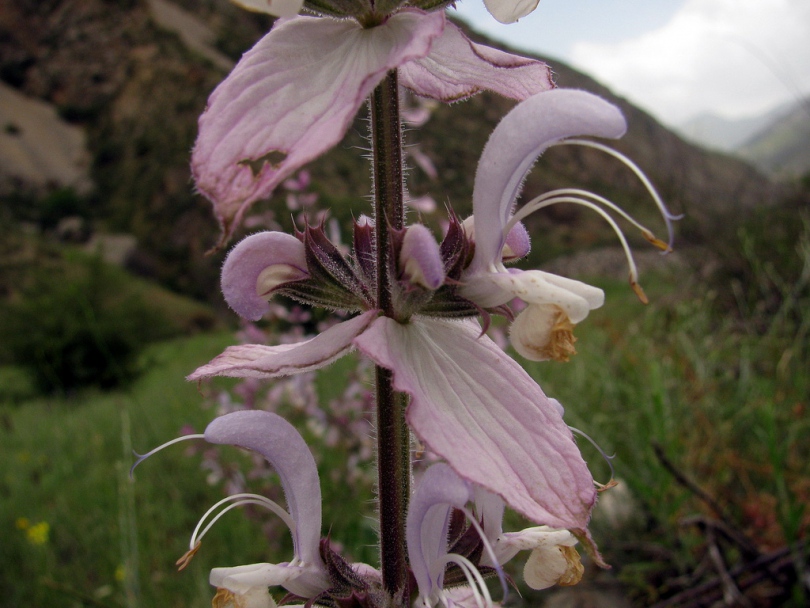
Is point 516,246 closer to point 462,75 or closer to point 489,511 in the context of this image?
point 462,75

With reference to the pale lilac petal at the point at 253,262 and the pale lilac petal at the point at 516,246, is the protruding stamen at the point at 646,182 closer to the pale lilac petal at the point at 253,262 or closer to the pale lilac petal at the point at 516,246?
the pale lilac petal at the point at 516,246

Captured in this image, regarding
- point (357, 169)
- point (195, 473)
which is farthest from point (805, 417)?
point (357, 169)

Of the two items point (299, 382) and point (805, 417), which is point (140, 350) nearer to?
point (299, 382)

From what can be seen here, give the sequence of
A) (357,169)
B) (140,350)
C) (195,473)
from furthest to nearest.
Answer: (357,169)
(140,350)
(195,473)

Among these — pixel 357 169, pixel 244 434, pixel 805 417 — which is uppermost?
pixel 244 434

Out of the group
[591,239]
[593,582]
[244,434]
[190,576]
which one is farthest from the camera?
[591,239]

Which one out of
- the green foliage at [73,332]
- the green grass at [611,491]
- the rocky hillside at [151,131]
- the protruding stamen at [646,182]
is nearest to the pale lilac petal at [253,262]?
the protruding stamen at [646,182]

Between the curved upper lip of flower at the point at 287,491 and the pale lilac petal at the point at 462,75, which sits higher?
the pale lilac petal at the point at 462,75
